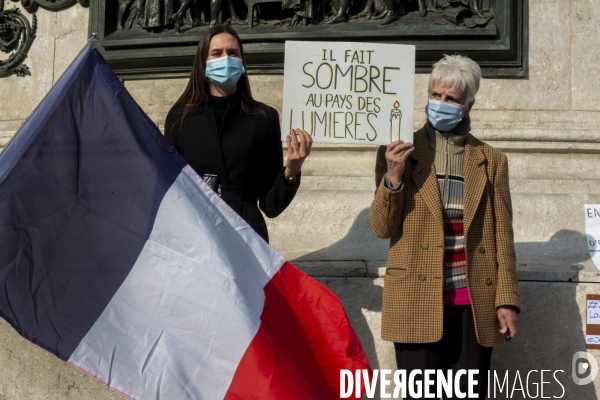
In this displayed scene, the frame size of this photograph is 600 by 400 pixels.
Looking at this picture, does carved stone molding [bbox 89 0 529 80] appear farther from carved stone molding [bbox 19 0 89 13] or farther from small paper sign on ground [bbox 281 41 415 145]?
small paper sign on ground [bbox 281 41 415 145]

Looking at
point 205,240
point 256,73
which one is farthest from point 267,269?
point 256,73

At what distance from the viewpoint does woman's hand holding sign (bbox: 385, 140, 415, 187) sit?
14.5 feet

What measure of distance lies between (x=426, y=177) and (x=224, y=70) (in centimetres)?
100

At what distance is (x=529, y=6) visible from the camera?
6539 millimetres

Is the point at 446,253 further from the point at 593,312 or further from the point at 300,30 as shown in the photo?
→ the point at 300,30

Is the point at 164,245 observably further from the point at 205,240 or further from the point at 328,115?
the point at 328,115

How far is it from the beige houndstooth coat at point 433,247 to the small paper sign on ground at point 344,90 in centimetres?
24

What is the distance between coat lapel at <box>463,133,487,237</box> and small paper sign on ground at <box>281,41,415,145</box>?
0.32m

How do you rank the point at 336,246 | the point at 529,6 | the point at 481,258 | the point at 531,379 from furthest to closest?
the point at 529,6, the point at 336,246, the point at 531,379, the point at 481,258

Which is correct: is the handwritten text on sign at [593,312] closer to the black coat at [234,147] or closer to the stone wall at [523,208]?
the stone wall at [523,208]

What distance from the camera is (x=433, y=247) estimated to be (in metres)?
4.46

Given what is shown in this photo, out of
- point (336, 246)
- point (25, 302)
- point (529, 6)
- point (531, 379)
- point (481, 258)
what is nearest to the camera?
point (25, 302)

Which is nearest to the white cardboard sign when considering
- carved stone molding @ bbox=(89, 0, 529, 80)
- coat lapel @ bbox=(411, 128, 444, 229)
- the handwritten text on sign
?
the handwritten text on sign

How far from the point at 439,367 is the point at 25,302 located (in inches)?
67.5
